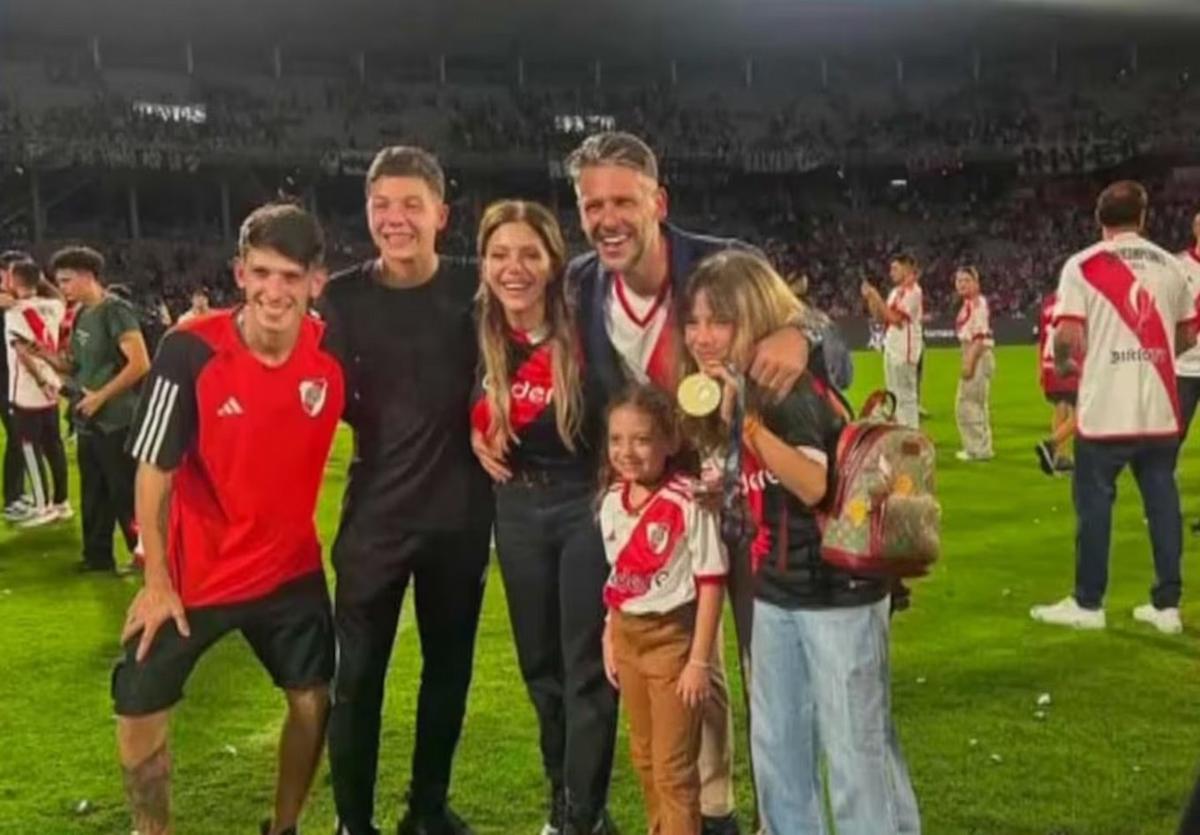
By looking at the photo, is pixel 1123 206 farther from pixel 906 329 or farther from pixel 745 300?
pixel 906 329

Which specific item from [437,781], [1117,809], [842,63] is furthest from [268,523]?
[842,63]

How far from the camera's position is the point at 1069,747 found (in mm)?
5770

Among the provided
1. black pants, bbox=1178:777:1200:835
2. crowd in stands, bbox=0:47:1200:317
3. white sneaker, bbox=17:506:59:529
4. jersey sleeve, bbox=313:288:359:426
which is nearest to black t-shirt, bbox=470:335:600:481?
jersey sleeve, bbox=313:288:359:426

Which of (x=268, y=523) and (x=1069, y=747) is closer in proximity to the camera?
(x=268, y=523)

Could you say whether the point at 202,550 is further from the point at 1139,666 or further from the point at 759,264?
the point at 1139,666

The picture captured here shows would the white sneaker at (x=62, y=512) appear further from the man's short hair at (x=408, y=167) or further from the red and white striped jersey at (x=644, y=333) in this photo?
the red and white striped jersey at (x=644, y=333)

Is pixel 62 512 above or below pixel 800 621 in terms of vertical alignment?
below

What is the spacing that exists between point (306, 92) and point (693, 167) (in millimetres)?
14389

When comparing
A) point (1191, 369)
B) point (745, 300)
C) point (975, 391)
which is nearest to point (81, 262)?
point (745, 300)

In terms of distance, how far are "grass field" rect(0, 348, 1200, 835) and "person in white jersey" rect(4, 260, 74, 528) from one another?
93.8 inches

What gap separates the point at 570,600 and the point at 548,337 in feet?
2.72

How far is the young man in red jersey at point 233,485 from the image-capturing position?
4.21 m

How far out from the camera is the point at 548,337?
14.5ft

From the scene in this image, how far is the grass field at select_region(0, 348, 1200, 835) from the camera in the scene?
207 inches
